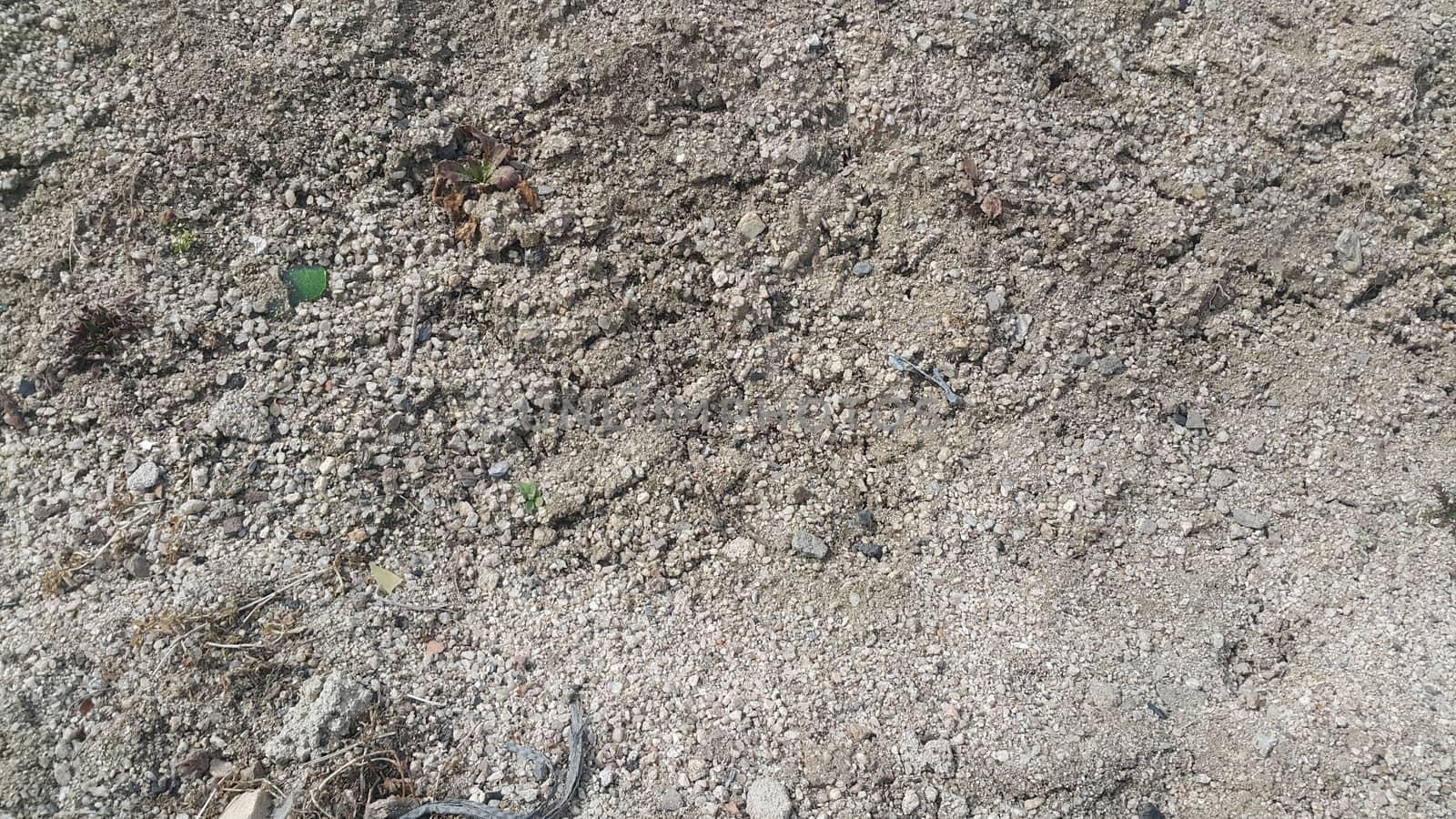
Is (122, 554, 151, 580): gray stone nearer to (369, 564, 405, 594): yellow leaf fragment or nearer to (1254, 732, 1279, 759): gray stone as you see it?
(369, 564, 405, 594): yellow leaf fragment

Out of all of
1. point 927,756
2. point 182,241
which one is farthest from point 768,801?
point 182,241

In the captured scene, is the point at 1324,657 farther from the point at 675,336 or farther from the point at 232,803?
the point at 232,803

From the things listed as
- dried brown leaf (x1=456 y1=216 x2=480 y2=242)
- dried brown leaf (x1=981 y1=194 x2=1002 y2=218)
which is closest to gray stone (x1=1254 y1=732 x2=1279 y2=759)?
dried brown leaf (x1=981 y1=194 x2=1002 y2=218)

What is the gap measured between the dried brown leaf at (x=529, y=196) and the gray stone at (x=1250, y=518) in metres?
2.70

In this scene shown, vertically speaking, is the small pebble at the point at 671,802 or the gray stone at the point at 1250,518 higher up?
the small pebble at the point at 671,802

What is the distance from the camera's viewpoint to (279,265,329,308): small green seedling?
10.0 feet

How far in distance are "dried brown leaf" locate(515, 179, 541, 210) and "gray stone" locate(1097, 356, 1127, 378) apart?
2115mm

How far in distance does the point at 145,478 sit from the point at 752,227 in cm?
224

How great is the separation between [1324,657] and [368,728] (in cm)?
296

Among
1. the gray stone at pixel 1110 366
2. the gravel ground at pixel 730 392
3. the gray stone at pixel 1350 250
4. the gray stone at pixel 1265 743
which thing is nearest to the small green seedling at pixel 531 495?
the gravel ground at pixel 730 392

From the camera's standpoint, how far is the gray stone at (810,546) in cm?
288

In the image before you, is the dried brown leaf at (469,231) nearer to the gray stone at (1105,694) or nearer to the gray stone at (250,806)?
the gray stone at (250,806)

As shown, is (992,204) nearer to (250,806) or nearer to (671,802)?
(671,802)

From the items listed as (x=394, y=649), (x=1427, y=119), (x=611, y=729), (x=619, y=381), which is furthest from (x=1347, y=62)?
(x=394, y=649)
